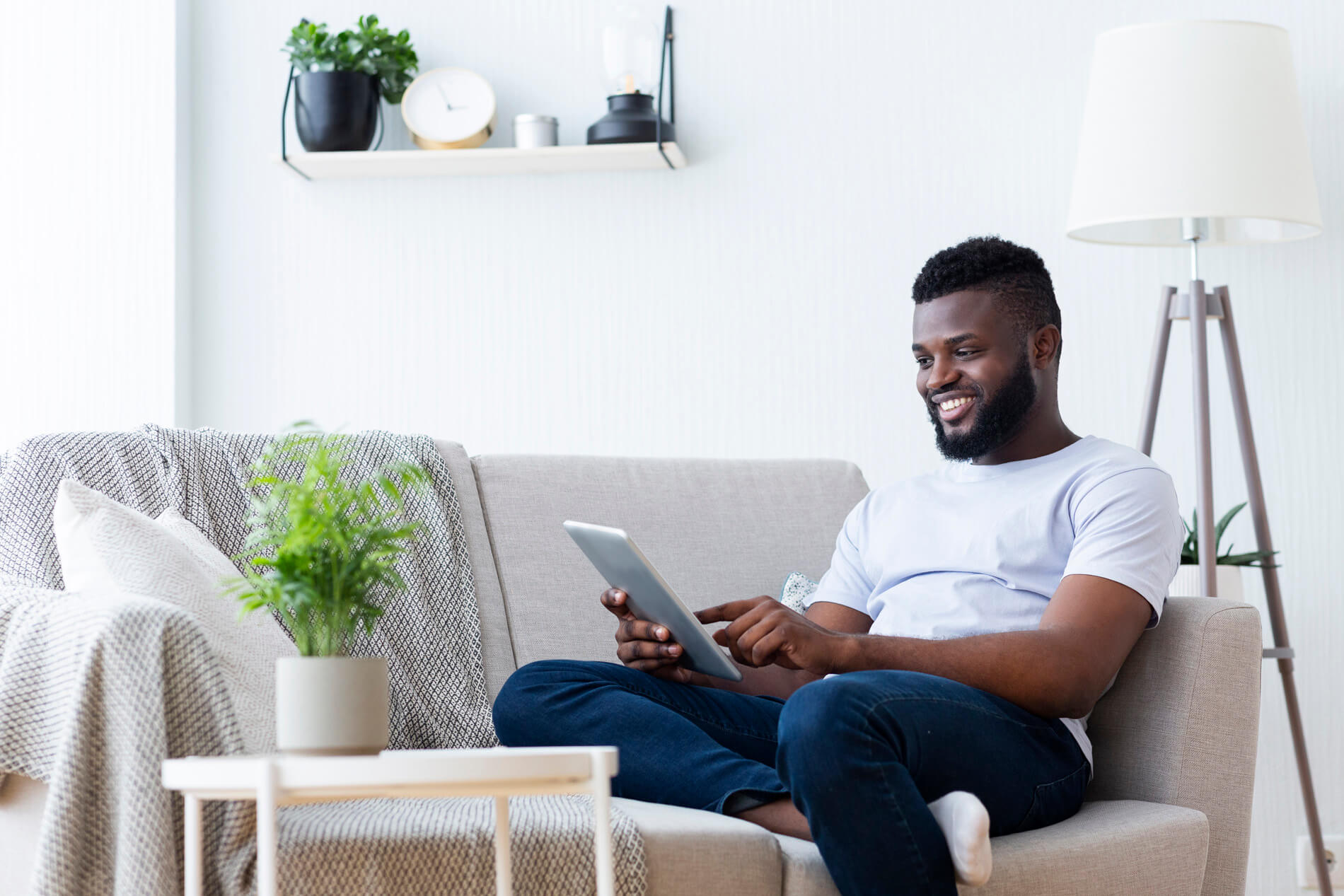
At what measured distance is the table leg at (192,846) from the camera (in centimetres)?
116

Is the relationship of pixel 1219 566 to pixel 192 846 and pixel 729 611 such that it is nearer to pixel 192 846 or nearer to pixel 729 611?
pixel 729 611

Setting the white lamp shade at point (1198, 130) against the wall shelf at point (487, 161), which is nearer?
the white lamp shade at point (1198, 130)

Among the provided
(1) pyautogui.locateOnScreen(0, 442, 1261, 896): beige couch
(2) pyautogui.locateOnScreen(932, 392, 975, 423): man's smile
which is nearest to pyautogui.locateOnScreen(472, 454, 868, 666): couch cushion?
(1) pyautogui.locateOnScreen(0, 442, 1261, 896): beige couch

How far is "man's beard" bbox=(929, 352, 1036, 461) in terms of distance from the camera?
1747 millimetres

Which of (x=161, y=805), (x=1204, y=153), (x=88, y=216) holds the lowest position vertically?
(x=161, y=805)

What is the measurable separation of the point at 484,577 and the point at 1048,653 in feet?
3.06

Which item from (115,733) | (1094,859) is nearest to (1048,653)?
(1094,859)

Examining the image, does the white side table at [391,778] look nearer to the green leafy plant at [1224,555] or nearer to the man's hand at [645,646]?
the man's hand at [645,646]

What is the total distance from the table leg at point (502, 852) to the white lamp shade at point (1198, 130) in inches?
63.5

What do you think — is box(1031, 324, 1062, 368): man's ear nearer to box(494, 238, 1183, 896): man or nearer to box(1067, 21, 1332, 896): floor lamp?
box(494, 238, 1183, 896): man

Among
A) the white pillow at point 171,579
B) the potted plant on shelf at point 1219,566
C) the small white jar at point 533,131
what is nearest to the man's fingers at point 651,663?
the white pillow at point 171,579

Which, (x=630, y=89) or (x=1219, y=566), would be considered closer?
(x=1219, y=566)

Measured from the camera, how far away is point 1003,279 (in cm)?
179

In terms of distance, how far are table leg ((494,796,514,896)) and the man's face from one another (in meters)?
0.84
